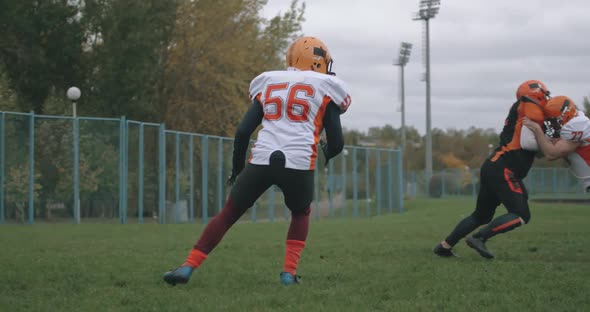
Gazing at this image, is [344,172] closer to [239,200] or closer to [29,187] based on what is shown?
[29,187]

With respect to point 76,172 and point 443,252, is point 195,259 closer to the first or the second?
point 443,252

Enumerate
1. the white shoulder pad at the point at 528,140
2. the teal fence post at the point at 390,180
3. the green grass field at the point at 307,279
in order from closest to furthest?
the green grass field at the point at 307,279, the white shoulder pad at the point at 528,140, the teal fence post at the point at 390,180

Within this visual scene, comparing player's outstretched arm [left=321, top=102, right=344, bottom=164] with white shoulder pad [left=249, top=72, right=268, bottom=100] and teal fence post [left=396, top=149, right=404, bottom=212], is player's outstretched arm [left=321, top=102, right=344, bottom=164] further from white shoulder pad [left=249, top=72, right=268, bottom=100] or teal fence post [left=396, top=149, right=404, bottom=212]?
teal fence post [left=396, top=149, right=404, bottom=212]

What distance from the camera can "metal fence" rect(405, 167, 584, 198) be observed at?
54500 millimetres

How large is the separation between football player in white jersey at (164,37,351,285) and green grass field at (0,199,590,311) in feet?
1.48

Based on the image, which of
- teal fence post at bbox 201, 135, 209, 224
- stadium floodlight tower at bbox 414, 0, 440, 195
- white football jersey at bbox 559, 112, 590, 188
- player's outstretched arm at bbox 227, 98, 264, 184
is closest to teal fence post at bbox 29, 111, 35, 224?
teal fence post at bbox 201, 135, 209, 224

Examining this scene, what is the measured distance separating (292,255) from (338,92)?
4.21 feet

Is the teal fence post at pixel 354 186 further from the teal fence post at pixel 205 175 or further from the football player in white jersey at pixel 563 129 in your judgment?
the football player in white jersey at pixel 563 129

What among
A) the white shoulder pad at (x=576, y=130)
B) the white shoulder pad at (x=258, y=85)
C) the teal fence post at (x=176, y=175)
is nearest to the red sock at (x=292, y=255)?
the white shoulder pad at (x=258, y=85)

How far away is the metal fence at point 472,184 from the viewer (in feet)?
179

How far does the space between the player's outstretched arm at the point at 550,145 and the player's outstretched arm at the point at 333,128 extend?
2537mm

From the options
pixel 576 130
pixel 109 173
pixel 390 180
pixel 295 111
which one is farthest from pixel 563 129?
pixel 390 180

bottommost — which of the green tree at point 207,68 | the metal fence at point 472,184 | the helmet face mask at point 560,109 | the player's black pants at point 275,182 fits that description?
the metal fence at point 472,184

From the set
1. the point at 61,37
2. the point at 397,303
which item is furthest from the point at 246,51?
the point at 397,303
